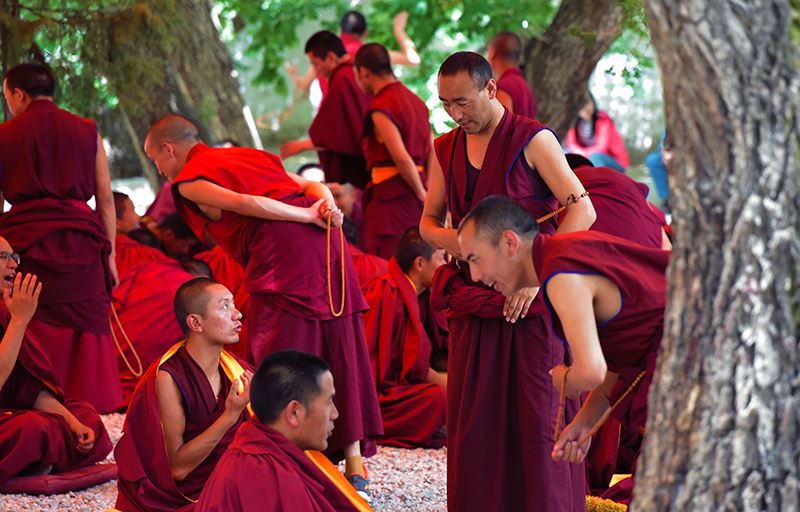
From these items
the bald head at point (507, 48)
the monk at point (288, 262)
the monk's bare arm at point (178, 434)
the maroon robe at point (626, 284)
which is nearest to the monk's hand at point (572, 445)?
the maroon robe at point (626, 284)

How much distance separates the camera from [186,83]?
9.03m

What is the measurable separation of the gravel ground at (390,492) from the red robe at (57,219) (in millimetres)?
676

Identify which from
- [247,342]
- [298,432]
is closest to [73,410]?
[247,342]

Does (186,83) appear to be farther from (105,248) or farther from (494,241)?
(494,241)

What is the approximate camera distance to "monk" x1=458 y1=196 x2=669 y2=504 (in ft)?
10.6

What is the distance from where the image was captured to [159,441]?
4496 millimetres

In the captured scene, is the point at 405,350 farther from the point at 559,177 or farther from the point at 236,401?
the point at 559,177

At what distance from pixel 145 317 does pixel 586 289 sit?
4.25 meters

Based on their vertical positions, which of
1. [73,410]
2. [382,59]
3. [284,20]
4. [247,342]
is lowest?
[73,410]

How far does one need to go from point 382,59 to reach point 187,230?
1767 mm

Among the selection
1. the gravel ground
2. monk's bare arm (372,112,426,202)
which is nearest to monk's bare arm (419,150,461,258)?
the gravel ground

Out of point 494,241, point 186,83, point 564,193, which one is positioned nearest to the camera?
point 494,241

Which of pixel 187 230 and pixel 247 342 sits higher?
pixel 187 230

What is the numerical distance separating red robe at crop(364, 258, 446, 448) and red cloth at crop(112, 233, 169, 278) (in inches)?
66.0
